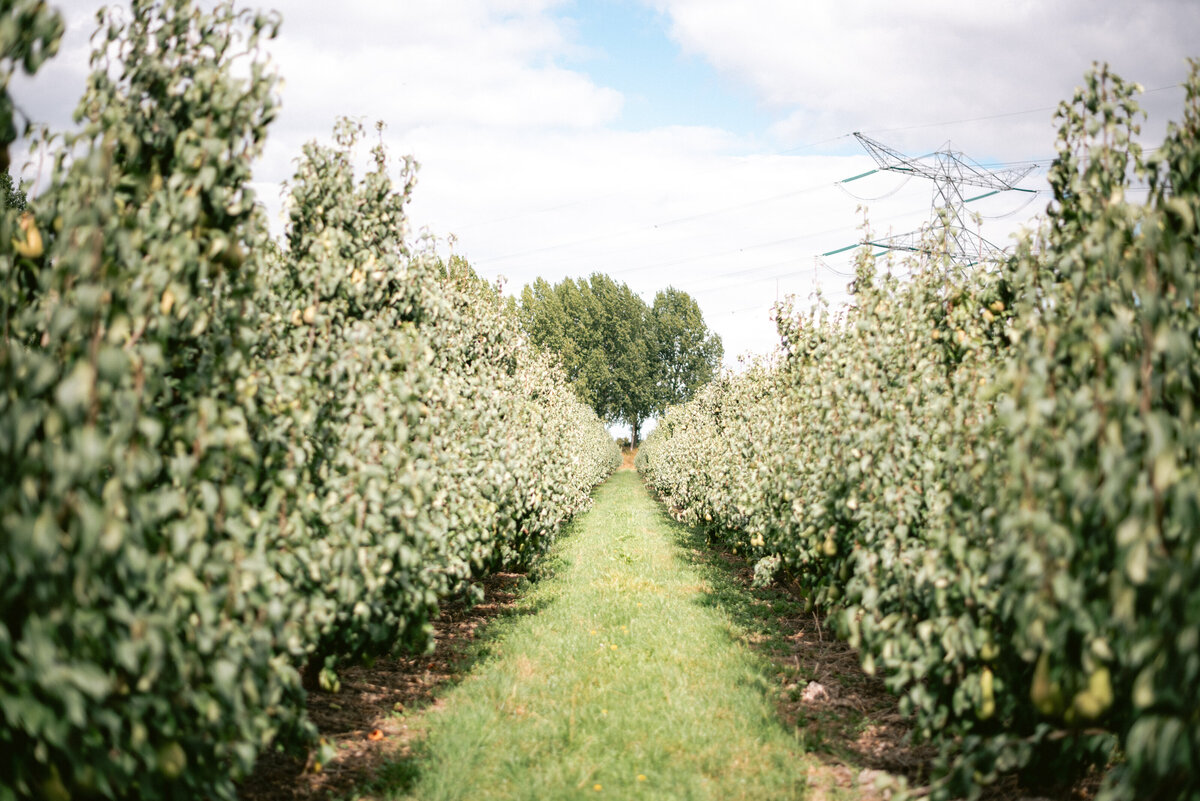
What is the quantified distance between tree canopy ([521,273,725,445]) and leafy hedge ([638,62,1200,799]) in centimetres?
5135

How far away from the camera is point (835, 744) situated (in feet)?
18.3

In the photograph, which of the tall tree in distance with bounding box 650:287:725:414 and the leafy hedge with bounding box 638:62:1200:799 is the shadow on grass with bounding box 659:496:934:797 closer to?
the leafy hedge with bounding box 638:62:1200:799

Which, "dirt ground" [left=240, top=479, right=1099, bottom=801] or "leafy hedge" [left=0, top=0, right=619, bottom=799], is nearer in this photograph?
"leafy hedge" [left=0, top=0, right=619, bottom=799]

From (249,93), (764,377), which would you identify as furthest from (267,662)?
(764,377)

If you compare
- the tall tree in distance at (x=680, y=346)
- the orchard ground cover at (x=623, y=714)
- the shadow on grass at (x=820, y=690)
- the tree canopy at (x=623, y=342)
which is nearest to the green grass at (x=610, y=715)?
the orchard ground cover at (x=623, y=714)

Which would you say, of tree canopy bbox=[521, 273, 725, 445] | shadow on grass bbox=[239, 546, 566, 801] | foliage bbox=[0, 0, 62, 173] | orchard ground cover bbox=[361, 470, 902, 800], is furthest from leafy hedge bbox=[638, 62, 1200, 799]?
tree canopy bbox=[521, 273, 725, 445]

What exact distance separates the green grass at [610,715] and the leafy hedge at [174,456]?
122 centimetres

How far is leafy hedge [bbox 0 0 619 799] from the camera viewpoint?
2334mm

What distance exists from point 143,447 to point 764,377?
11414mm

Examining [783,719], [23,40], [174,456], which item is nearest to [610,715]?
[783,719]

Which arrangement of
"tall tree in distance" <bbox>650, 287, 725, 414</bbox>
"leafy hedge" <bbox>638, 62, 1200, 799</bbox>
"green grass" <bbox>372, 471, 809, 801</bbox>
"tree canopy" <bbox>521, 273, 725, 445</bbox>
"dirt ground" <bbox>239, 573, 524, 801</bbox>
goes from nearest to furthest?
"leafy hedge" <bbox>638, 62, 1200, 799</bbox>, "dirt ground" <bbox>239, 573, 524, 801</bbox>, "green grass" <bbox>372, 471, 809, 801</bbox>, "tree canopy" <bbox>521, 273, 725, 445</bbox>, "tall tree in distance" <bbox>650, 287, 725, 414</bbox>

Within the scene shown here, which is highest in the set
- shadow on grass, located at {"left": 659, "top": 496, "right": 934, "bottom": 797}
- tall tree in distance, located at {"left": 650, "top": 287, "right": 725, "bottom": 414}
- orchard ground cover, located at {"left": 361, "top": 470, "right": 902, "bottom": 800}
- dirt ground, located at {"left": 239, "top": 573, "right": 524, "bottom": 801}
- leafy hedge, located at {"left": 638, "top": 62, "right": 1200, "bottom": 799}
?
tall tree in distance, located at {"left": 650, "top": 287, "right": 725, "bottom": 414}

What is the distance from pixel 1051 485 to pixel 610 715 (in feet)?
14.6

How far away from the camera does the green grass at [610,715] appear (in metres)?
4.87
